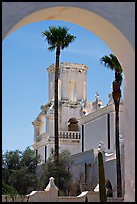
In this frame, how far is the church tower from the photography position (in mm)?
38781

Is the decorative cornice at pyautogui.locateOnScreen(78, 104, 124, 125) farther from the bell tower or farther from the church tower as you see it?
the bell tower

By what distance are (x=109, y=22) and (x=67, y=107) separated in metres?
33.8

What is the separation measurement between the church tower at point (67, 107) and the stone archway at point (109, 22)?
31.1m

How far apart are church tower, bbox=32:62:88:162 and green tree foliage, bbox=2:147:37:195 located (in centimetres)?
386

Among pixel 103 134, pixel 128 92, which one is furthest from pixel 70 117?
pixel 128 92

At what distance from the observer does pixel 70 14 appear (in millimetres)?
6594

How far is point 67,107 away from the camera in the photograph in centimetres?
4025

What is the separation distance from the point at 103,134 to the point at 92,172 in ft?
12.6

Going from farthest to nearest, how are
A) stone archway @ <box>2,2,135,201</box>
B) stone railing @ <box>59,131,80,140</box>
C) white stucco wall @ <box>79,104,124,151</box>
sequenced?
stone railing @ <box>59,131,80,140</box> → white stucco wall @ <box>79,104,124,151</box> → stone archway @ <box>2,2,135,201</box>

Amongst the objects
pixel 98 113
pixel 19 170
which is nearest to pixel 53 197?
pixel 19 170

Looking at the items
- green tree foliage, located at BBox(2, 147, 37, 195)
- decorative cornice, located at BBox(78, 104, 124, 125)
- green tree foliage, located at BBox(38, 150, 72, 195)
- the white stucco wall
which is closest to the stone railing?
decorative cornice, located at BBox(78, 104, 124, 125)

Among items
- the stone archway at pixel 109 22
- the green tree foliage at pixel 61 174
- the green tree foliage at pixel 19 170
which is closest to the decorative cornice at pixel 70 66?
the green tree foliage at pixel 19 170

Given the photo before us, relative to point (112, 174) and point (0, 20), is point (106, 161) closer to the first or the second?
point (112, 174)

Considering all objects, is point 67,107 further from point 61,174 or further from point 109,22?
point 109,22
